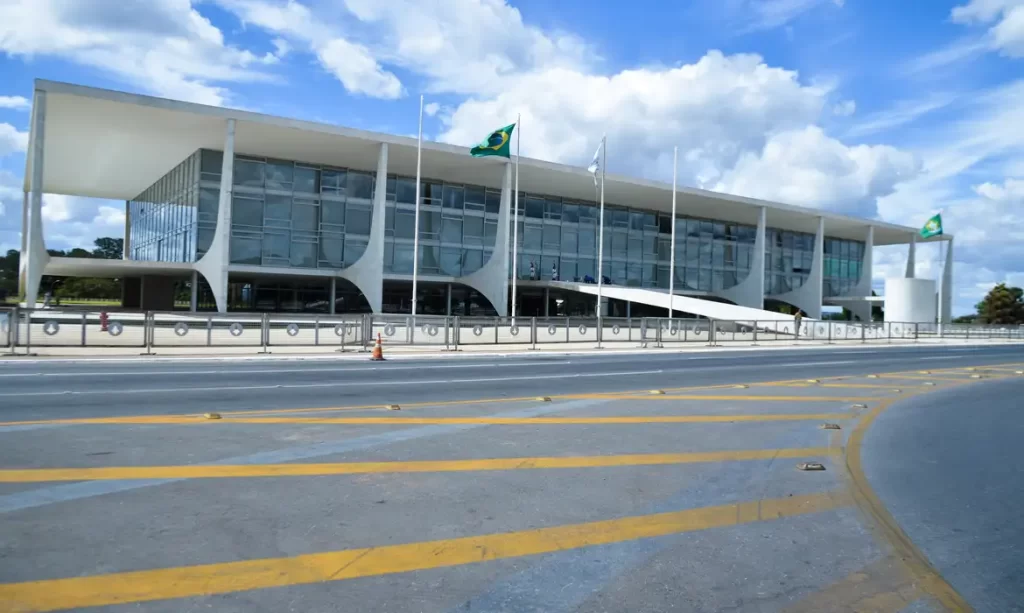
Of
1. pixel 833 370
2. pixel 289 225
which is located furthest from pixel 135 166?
pixel 833 370

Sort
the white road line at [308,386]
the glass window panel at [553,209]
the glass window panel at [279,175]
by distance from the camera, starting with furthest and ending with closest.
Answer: the glass window panel at [553,209] → the glass window panel at [279,175] → the white road line at [308,386]

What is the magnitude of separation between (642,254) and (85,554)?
61.1 meters

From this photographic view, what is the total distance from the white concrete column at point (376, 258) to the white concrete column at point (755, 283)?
34.4 meters

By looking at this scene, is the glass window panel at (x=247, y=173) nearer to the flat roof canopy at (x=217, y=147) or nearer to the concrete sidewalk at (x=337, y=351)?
the flat roof canopy at (x=217, y=147)

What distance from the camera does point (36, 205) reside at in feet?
120

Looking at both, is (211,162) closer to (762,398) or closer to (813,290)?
(762,398)

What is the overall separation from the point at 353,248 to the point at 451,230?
25.1 feet

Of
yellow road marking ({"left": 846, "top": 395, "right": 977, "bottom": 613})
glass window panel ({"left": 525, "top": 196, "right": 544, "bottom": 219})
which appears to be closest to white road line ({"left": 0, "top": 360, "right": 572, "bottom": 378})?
yellow road marking ({"left": 846, "top": 395, "right": 977, "bottom": 613})

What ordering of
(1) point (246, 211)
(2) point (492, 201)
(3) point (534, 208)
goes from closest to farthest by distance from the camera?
(1) point (246, 211) → (2) point (492, 201) → (3) point (534, 208)

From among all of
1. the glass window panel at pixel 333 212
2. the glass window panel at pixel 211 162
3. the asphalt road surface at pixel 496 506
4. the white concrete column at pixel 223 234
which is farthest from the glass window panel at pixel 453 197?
the asphalt road surface at pixel 496 506

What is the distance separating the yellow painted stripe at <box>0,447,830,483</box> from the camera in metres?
6.21

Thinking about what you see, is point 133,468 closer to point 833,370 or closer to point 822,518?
point 822,518

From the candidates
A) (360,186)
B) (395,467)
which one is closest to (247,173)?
(360,186)

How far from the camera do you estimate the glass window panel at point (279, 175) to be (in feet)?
154
